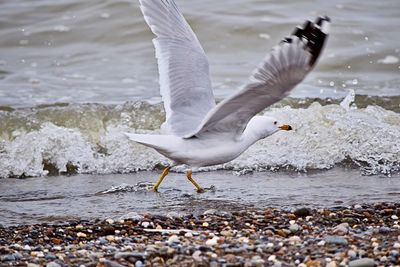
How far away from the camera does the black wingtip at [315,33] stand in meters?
4.93

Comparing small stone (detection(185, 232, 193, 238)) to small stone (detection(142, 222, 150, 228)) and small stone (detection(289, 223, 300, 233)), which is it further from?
small stone (detection(289, 223, 300, 233))

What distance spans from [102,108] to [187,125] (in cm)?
315

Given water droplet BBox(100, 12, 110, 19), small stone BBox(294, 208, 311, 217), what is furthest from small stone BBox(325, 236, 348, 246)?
water droplet BBox(100, 12, 110, 19)

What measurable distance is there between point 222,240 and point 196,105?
196 centimetres

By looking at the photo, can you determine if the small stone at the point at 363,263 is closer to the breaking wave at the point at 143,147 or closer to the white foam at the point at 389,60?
the breaking wave at the point at 143,147

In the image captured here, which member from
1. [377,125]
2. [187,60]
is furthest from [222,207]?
[377,125]

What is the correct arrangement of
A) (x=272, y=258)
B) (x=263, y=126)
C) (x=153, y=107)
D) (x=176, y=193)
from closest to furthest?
(x=272, y=258), (x=263, y=126), (x=176, y=193), (x=153, y=107)

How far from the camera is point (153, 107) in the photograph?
9.62 meters

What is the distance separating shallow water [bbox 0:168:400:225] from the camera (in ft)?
20.9

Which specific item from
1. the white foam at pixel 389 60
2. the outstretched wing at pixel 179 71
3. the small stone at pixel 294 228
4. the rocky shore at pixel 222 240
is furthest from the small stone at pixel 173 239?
the white foam at pixel 389 60

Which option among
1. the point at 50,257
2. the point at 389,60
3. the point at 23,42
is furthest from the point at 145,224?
the point at 23,42

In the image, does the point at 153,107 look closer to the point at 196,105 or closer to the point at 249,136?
the point at 196,105

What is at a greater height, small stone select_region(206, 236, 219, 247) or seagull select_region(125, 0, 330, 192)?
seagull select_region(125, 0, 330, 192)

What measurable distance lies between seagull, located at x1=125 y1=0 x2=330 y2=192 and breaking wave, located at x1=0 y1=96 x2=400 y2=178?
51.7 inches
